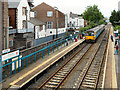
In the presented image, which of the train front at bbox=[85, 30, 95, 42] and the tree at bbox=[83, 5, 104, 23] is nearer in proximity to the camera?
the train front at bbox=[85, 30, 95, 42]

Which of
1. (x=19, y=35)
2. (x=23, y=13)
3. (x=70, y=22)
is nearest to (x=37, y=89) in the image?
(x=19, y=35)

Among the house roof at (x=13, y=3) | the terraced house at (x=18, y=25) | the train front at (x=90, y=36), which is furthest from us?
the train front at (x=90, y=36)

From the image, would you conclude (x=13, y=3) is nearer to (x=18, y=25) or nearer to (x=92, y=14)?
(x=18, y=25)

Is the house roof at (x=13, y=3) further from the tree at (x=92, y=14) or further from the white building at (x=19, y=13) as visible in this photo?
the tree at (x=92, y=14)

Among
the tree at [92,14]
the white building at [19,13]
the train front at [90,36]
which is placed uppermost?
the tree at [92,14]

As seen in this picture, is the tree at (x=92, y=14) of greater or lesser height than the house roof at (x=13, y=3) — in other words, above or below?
above

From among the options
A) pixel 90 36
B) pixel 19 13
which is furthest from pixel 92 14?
pixel 19 13

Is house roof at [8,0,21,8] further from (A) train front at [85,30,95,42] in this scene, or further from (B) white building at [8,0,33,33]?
(A) train front at [85,30,95,42]

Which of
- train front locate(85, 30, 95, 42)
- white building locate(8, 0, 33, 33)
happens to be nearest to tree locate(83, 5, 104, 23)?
train front locate(85, 30, 95, 42)

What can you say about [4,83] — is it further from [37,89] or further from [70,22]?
[70,22]

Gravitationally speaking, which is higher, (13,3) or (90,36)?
(13,3)

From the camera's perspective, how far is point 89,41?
3117cm

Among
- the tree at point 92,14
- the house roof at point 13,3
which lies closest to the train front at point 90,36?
the house roof at point 13,3

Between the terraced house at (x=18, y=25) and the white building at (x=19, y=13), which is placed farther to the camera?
the white building at (x=19, y=13)
